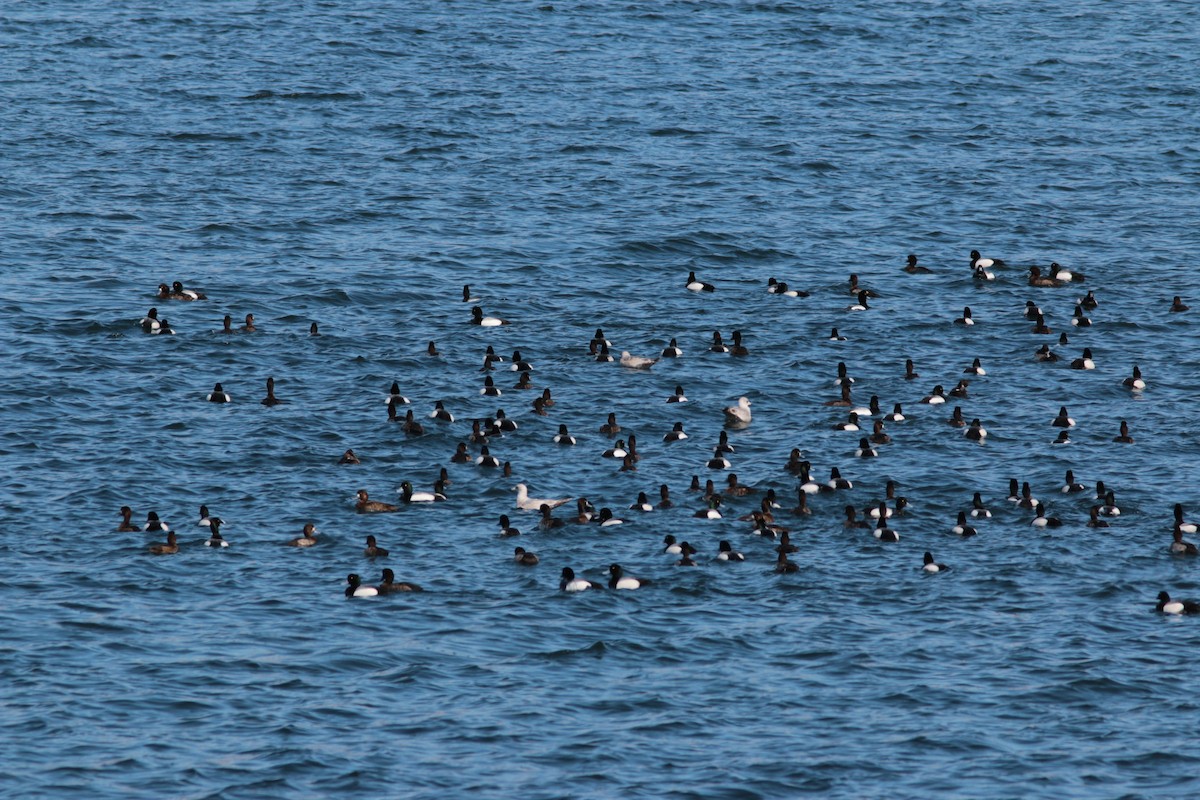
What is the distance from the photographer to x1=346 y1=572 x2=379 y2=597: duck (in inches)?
1302

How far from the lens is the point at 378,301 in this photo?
168 ft

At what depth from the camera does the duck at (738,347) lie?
46594mm

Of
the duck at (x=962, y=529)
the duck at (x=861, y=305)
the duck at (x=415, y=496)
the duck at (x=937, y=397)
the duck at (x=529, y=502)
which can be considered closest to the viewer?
the duck at (x=962, y=529)

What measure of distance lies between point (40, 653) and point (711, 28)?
5999 cm

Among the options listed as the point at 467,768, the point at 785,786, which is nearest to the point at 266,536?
the point at 467,768

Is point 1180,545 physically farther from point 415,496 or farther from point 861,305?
point 861,305

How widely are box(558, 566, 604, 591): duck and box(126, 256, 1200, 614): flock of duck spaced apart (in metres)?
0.02

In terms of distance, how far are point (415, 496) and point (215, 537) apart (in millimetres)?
4350

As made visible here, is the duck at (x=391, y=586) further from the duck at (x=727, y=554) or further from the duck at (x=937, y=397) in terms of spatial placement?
the duck at (x=937, y=397)

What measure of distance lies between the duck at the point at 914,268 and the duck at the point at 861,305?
402cm

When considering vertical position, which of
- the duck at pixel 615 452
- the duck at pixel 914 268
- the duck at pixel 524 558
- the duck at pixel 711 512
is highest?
the duck at pixel 914 268

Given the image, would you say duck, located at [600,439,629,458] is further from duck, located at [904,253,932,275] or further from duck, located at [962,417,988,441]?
duck, located at [904,253,932,275]

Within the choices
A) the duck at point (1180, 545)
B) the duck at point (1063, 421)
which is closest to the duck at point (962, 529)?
the duck at point (1180, 545)

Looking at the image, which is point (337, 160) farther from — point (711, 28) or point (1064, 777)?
point (1064, 777)
